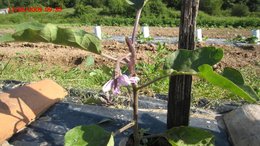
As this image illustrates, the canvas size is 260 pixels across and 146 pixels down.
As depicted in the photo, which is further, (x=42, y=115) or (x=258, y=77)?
(x=258, y=77)

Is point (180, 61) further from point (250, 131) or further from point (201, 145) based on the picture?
point (250, 131)

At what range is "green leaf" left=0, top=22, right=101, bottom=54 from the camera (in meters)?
1.35

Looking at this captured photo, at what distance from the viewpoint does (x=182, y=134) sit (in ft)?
5.50

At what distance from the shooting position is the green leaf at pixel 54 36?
4.44 feet

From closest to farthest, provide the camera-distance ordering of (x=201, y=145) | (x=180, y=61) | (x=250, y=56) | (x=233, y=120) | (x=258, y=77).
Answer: (x=180, y=61) → (x=201, y=145) → (x=233, y=120) → (x=258, y=77) → (x=250, y=56)

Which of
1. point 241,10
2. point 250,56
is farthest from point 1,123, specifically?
point 241,10

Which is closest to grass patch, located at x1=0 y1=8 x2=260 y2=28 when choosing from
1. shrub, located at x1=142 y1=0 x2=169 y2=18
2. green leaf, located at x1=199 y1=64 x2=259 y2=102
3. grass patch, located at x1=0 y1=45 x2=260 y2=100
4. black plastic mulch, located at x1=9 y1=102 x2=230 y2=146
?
shrub, located at x1=142 y1=0 x2=169 y2=18

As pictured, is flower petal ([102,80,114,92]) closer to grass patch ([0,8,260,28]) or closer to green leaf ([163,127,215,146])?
green leaf ([163,127,215,146])

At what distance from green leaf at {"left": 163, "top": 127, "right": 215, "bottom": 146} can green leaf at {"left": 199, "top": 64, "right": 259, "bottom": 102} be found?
0.40 m

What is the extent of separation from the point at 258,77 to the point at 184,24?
10.3ft

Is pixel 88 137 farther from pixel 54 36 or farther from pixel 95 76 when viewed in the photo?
pixel 95 76

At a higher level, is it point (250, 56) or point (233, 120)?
point (233, 120)

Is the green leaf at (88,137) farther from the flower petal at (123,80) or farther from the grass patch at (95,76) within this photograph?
the grass patch at (95,76)

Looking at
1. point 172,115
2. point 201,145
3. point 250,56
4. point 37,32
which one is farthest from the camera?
point 250,56
